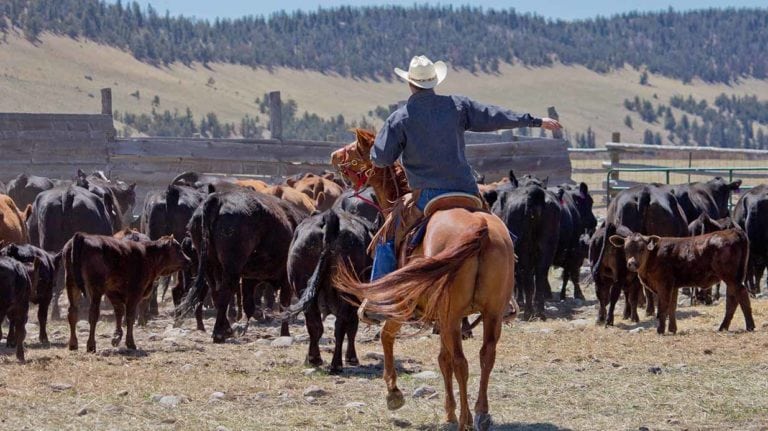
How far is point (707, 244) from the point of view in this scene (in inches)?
554

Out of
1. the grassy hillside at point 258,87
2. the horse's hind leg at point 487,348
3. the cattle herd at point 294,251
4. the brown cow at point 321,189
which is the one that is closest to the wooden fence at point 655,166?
the cattle herd at point 294,251

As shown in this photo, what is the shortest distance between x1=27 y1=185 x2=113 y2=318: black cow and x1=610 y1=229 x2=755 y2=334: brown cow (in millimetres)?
6532

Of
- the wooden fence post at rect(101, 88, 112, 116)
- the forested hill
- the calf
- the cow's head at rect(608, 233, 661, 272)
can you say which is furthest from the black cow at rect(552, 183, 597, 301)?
the forested hill

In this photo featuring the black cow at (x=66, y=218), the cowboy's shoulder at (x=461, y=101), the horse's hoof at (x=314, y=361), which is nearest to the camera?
the cowboy's shoulder at (x=461, y=101)

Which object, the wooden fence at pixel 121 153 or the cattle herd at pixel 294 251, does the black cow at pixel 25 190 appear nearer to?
the cattle herd at pixel 294 251

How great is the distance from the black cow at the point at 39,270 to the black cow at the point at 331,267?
2.60 meters

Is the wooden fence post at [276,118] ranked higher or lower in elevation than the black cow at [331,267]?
higher

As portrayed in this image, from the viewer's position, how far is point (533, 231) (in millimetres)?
17047

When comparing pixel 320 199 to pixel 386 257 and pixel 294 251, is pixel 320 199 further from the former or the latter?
pixel 386 257

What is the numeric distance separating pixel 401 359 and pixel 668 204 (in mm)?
6559

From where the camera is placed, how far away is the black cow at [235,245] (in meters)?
14.1

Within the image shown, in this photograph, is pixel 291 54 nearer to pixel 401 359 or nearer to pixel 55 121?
pixel 55 121

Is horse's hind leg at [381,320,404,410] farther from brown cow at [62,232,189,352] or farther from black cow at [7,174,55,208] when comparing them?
black cow at [7,174,55,208]

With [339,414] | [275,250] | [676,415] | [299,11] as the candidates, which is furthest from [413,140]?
[299,11]
